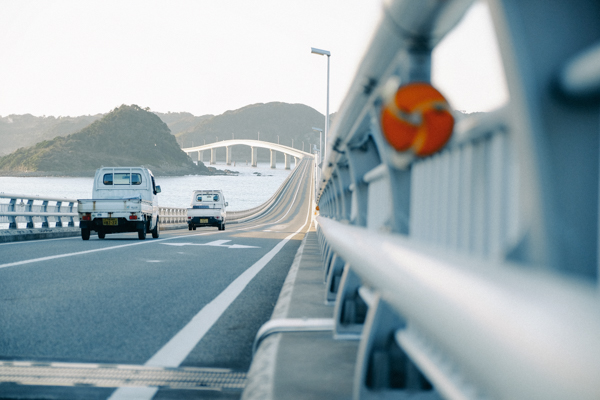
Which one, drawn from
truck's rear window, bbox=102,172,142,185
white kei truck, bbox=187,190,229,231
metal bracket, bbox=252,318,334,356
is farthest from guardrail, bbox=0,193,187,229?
metal bracket, bbox=252,318,334,356

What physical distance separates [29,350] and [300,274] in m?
3.42

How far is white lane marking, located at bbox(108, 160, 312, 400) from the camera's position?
3.42m

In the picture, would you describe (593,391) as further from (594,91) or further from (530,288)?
(594,91)

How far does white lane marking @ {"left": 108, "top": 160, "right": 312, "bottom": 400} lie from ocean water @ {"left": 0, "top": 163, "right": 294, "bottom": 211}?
90.9m

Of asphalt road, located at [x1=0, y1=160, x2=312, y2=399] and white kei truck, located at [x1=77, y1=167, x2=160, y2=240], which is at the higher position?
white kei truck, located at [x1=77, y1=167, x2=160, y2=240]

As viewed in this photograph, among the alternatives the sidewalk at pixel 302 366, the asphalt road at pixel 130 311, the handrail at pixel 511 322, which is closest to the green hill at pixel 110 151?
the asphalt road at pixel 130 311

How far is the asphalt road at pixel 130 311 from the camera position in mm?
4199

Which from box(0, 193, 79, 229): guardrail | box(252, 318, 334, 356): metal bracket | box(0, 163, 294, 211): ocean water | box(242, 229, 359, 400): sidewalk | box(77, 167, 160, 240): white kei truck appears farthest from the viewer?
box(0, 163, 294, 211): ocean water

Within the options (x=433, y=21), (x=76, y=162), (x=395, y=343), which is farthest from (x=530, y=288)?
(x=76, y=162)

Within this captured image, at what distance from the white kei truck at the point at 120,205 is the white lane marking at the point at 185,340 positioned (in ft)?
34.1

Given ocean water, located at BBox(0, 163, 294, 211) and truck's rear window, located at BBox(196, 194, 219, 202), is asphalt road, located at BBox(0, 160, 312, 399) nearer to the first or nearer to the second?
truck's rear window, located at BBox(196, 194, 219, 202)

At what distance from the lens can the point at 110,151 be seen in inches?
6191

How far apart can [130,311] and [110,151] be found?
160m

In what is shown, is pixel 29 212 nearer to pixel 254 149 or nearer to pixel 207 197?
pixel 207 197
